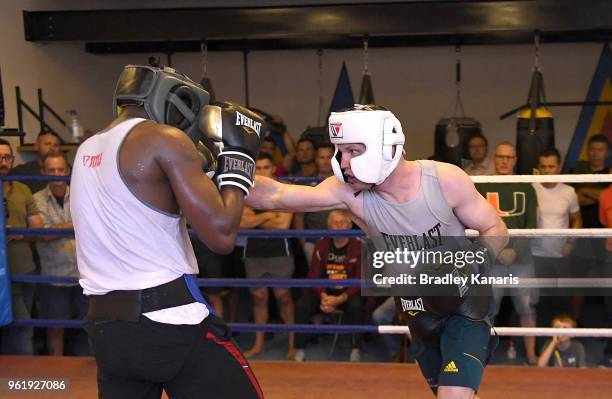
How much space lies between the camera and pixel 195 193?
167cm

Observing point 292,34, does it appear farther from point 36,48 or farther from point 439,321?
point 439,321

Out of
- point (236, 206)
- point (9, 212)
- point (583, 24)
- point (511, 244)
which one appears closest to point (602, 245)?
point (511, 244)

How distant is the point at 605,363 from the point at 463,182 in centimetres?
246

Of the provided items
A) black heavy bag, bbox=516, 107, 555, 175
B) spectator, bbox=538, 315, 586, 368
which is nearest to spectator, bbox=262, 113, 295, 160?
black heavy bag, bbox=516, 107, 555, 175

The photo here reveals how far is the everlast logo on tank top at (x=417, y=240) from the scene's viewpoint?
2.38m

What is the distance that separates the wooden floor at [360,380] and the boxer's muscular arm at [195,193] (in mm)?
1940

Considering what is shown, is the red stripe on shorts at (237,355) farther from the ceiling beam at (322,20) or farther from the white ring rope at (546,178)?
the ceiling beam at (322,20)

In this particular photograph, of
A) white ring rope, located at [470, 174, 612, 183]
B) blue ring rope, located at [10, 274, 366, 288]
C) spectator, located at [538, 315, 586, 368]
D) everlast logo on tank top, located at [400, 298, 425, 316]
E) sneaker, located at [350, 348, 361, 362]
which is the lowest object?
sneaker, located at [350, 348, 361, 362]

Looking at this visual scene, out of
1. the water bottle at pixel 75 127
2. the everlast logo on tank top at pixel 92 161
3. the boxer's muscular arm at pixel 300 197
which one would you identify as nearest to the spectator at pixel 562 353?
the boxer's muscular arm at pixel 300 197

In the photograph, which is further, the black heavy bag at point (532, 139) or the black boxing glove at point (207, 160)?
the black heavy bag at point (532, 139)

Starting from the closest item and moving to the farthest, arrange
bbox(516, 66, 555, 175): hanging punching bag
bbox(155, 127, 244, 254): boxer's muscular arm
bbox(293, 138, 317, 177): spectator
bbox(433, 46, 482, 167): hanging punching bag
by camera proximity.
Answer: bbox(155, 127, 244, 254): boxer's muscular arm < bbox(516, 66, 555, 175): hanging punching bag < bbox(293, 138, 317, 177): spectator < bbox(433, 46, 482, 167): hanging punching bag

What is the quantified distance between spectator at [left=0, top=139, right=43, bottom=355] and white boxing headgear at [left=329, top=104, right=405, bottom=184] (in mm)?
2446

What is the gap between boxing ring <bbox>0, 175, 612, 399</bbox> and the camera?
343 centimetres

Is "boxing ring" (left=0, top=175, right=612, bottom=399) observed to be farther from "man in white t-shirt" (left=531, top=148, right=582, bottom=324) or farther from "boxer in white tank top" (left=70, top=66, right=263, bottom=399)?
"boxer in white tank top" (left=70, top=66, right=263, bottom=399)
